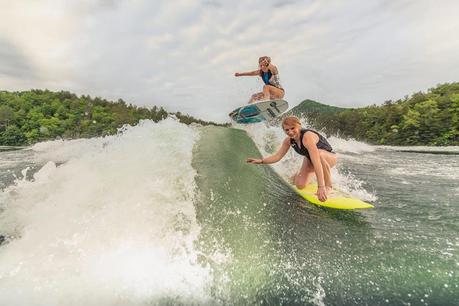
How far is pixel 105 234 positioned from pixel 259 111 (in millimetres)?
7525

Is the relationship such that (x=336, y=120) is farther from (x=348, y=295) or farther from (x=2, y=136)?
(x=348, y=295)

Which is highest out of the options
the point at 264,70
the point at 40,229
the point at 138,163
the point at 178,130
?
the point at 264,70

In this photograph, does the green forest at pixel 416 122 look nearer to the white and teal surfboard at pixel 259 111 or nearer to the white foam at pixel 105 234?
→ the white and teal surfboard at pixel 259 111

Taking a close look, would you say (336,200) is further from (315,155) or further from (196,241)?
(196,241)

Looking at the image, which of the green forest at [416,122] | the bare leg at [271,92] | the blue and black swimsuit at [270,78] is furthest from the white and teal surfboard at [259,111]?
the green forest at [416,122]

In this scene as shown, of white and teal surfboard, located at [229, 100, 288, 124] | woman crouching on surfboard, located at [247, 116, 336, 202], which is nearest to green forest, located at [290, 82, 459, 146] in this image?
white and teal surfboard, located at [229, 100, 288, 124]

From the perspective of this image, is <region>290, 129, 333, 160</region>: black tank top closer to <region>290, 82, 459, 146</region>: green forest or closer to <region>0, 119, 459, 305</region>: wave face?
<region>0, 119, 459, 305</region>: wave face

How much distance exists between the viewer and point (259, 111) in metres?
10.6

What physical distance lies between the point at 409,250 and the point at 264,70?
23.6 feet

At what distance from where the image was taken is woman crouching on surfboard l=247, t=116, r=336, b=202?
5.32m

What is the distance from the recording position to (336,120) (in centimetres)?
8644

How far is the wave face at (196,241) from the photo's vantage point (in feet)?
10.5

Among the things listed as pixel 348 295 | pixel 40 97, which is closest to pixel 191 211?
pixel 348 295

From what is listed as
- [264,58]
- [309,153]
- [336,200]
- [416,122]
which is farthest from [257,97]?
[416,122]
